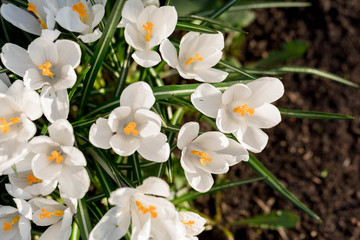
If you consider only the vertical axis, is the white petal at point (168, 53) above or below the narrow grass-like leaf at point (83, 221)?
above

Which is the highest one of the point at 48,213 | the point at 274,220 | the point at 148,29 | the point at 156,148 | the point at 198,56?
the point at 148,29

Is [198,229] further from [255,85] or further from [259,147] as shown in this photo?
[255,85]

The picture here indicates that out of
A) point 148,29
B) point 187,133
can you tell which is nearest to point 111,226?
point 187,133

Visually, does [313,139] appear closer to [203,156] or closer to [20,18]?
[203,156]

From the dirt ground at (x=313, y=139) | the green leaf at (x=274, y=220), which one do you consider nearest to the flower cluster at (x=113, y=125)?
the green leaf at (x=274, y=220)

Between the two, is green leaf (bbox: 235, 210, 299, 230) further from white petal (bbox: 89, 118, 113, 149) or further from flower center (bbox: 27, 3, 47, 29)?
flower center (bbox: 27, 3, 47, 29)

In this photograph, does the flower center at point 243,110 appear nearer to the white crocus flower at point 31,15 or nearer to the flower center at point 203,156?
the flower center at point 203,156

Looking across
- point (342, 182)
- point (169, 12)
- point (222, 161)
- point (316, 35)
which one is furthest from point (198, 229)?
point (316, 35)
